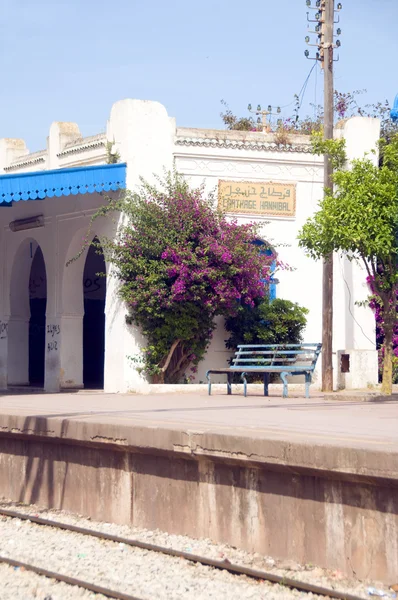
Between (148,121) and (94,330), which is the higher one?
(148,121)

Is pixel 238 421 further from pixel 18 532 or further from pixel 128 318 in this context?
pixel 128 318

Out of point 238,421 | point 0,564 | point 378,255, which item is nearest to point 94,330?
point 378,255

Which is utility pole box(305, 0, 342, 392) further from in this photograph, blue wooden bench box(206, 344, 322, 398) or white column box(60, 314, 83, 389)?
white column box(60, 314, 83, 389)

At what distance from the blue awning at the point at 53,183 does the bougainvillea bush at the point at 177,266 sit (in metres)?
0.81

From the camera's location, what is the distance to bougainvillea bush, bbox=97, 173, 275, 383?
18.2 m

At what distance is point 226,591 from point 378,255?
9.23 meters

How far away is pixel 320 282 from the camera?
20000 millimetres

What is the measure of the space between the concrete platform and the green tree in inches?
149

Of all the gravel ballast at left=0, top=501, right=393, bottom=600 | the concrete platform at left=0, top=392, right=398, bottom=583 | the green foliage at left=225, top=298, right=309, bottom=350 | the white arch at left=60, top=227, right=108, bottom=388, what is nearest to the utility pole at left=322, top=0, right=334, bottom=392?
the green foliage at left=225, top=298, right=309, bottom=350

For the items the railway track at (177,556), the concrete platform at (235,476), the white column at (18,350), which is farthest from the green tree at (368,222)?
the white column at (18,350)

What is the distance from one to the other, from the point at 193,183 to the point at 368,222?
575 cm

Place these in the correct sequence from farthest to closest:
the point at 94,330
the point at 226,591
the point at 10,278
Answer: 1. the point at 94,330
2. the point at 10,278
3. the point at 226,591

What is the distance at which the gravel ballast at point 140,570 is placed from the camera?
660 centimetres

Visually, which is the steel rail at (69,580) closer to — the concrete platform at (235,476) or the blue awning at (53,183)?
the concrete platform at (235,476)
